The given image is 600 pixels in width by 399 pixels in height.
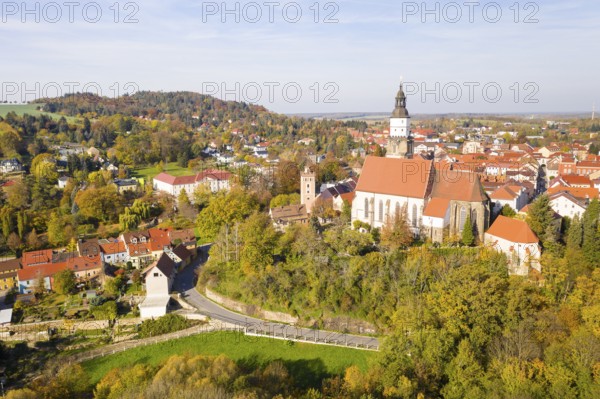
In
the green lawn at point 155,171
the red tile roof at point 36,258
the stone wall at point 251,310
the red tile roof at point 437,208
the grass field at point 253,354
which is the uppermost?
the green lawn at point 155,171

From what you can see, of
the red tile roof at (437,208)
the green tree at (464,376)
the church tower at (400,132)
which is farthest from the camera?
the church tower at (400,132)

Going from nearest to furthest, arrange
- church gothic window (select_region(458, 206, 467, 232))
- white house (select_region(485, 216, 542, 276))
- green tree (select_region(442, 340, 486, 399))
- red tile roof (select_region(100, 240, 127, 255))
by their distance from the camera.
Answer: green tree (select_region(442, 340, 486, 399)) < white house (select_region(485, 216, 542, 276)) < church gothic window (select_region(458, 206, 467, 232)) < red tile roof (select_region(100, 240, 127, 255))

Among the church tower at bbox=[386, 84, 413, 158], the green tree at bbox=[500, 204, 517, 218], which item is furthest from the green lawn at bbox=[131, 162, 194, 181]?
the green tree at bbox=[500, 204, 517, 218]

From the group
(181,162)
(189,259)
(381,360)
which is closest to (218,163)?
(181,162)

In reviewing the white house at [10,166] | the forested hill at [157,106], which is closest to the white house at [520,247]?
the white house at [10,166]

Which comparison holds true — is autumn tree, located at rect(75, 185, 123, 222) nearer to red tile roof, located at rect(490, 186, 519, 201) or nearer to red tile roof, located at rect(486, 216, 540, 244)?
red tile roof, located at rect(486, 216, 540, 244)

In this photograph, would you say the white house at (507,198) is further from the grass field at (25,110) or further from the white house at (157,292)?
the grass field at (25,110)
